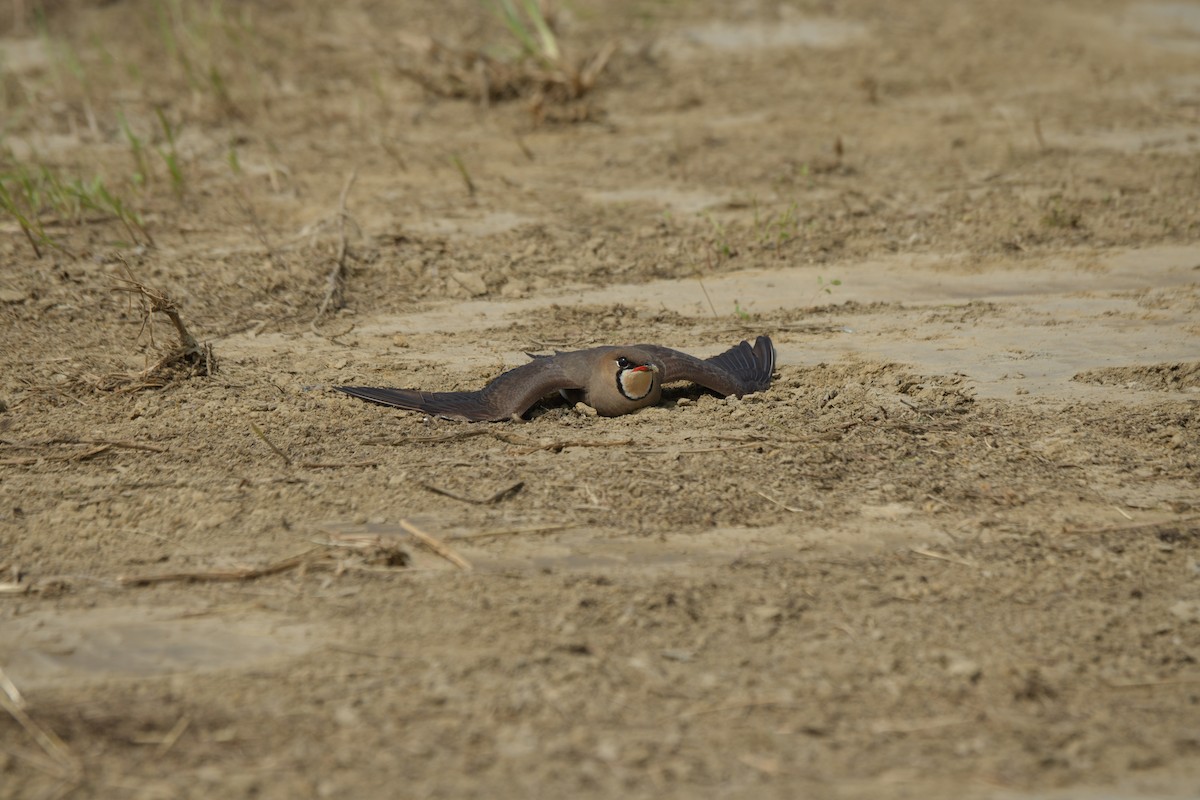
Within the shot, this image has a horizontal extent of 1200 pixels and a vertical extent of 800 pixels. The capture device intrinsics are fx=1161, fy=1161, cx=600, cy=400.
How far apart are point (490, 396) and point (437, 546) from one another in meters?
0.97

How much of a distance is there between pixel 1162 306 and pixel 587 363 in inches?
96.0

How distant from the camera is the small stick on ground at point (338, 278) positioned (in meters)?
4.82

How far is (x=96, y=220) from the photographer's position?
216 inches

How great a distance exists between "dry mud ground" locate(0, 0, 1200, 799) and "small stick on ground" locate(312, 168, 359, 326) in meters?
0.05

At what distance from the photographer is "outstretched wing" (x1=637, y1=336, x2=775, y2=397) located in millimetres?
4090

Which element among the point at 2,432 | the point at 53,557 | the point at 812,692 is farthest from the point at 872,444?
the point at 2,432

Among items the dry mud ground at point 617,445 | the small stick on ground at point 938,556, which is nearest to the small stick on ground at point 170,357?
the dry mud ground at point 617,445

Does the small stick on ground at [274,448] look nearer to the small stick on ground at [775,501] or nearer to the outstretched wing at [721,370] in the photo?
the outstretched wing at [721,370]

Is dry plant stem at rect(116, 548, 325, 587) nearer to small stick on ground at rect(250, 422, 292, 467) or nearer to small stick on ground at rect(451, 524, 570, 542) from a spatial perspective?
small stick on ground at rect(451, 524, 570, 542)

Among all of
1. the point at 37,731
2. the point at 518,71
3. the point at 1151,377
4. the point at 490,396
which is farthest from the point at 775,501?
the point at 518,71

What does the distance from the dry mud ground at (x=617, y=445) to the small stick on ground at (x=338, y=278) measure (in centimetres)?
5

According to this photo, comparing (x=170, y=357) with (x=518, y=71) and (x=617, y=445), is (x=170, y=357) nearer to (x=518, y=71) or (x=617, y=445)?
(x=617, y=445)

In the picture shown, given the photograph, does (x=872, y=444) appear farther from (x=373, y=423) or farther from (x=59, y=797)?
(x=59, y=797)

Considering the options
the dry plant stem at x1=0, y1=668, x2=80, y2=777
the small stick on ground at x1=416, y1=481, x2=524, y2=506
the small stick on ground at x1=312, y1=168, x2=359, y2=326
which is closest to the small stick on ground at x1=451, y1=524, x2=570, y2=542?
the small stick on ground at x1=416, y1=481, x2=524, y2=506
